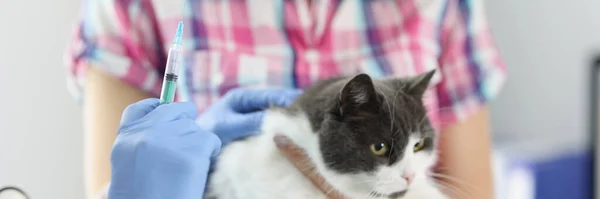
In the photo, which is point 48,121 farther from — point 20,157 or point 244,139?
point 244,139

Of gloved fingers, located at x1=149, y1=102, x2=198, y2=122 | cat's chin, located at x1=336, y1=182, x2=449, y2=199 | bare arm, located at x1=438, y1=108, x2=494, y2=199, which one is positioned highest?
gloved fingers, located at x1=149, y1=102, x2=198, y2=122

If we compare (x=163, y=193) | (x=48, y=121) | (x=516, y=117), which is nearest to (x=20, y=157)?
(x=48, y=121)

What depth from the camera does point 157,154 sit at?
326 millimetres

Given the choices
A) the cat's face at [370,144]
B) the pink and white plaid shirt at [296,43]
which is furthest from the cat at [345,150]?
the pink and white plaid shirt at [296,43]

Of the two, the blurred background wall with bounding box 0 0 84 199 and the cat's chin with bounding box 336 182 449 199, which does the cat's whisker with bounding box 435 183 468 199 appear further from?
the blurred background wall with bounding box 0 0 84 199

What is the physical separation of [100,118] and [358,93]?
223mm

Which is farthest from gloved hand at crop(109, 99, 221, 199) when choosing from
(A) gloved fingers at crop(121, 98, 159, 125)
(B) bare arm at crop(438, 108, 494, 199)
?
(B) bare arm at crop(438, 108, 494, 199)

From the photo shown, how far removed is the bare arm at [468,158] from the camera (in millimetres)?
484

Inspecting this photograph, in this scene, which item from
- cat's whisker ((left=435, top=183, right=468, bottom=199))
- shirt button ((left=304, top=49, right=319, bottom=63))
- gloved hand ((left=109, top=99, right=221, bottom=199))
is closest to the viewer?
gloved hand ((left=109, top=99, right=221, bottom=199))

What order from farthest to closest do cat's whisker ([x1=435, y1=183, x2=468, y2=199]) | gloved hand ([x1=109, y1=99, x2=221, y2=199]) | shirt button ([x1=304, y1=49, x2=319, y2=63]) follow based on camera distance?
shirt button ([x1=304, y1=49, x2=319, y2=63])
cat's whisker ([x1=435, y1=183, x2=468, y2=199])
gloved hand ([x1=109, y1=99, x2=221, y2=199])

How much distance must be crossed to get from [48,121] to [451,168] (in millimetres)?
352

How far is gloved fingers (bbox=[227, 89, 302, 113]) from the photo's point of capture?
1.47ft

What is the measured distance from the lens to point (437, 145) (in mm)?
455

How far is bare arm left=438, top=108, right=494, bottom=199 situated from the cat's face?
9 centimetres
